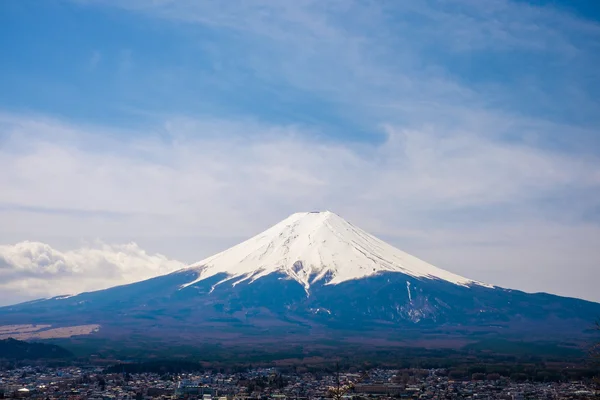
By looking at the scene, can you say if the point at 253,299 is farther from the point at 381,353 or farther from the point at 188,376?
the point at 188,376

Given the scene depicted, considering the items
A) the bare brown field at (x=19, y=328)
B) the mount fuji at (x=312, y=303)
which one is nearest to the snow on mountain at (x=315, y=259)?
the mount fuji at (x=312, y=303)

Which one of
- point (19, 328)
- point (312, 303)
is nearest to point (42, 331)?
point (19, 328)

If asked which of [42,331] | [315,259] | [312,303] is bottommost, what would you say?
[42,331]

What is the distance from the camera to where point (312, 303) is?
500ft

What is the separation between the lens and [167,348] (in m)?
95.8

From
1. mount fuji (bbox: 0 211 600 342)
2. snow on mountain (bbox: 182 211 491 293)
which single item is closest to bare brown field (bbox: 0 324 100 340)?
mount fuji (bbox: 0 211 600 342)

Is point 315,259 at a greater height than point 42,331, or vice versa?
point 315,259

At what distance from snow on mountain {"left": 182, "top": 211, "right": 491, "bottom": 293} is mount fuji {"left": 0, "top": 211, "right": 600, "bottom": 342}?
13.4 inches

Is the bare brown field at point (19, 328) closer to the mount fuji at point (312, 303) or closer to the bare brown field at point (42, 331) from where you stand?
the bare brown field at point (42, 331)

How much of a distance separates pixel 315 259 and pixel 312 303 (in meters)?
25.5

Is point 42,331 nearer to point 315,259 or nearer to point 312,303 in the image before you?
point 312,303

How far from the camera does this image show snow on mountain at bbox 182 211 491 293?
553ft

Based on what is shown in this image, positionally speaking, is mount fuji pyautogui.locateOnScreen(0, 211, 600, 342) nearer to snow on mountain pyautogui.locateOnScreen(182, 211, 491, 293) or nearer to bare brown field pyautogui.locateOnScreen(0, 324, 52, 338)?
snow on mountain pyautogui.locateOnScreen(182, 211, 491, 293)

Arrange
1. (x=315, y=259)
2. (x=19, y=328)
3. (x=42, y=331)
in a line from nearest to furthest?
1. (x=42, y=331)
2. (x=19, y=328)
3. (x=315, y=259)
